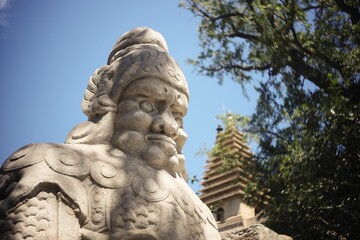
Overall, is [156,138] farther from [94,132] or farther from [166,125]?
[94,132]

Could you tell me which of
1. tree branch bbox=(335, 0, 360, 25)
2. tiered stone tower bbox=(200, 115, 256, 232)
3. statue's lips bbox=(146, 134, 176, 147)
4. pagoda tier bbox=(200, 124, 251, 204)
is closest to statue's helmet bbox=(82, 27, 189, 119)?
statue's lips bbox=(146, 134, 176, 147)

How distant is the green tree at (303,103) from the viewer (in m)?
7.33

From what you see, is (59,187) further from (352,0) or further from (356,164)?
(352,0)

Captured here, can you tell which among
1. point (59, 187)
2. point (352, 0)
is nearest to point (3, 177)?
point (59, 187)

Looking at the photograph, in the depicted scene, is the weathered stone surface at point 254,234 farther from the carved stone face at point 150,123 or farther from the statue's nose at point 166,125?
the statue's nose at point 166,125

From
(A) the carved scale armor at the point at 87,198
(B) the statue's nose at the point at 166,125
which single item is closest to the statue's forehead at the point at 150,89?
(B) the statue's nose at the point at 166,125

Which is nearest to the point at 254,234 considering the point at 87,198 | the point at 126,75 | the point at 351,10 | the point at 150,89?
the point at 150,89

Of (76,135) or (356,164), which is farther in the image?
(356,164)

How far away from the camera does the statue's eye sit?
Answer: 3285 mm

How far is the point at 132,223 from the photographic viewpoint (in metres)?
2.68

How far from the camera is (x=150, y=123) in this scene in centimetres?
320

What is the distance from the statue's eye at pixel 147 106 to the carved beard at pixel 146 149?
205 millimetres

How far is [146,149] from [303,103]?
21.8 feet

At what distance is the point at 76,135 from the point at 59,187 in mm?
642
